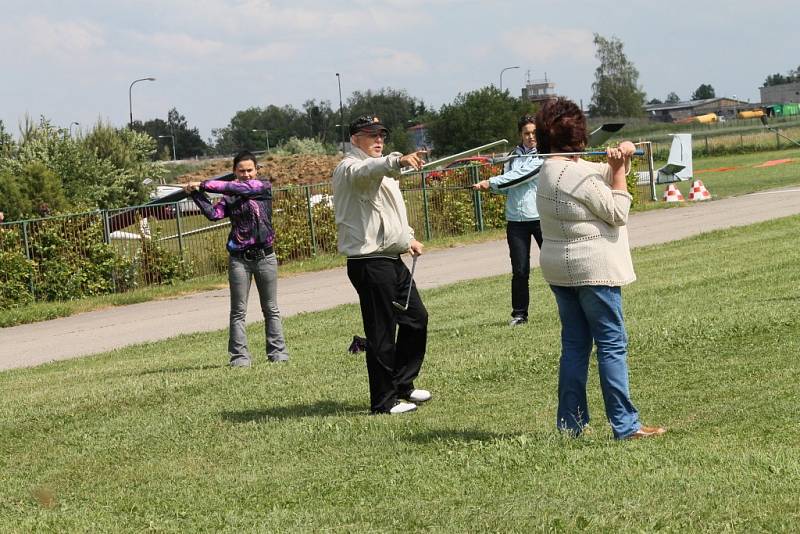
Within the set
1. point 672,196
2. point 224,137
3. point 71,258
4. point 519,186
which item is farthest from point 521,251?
point 224,137

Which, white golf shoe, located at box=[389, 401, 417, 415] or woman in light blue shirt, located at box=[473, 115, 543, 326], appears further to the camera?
woman in light blue shirt, located at box=[473, 115, 543, 326]

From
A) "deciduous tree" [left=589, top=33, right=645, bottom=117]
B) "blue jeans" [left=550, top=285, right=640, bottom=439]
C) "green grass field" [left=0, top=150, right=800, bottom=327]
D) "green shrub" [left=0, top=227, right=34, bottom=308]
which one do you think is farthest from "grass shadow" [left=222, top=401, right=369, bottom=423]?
"deciduous tree" [left=589, top=33, right=645, bottom=117]

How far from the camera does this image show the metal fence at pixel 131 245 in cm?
1938

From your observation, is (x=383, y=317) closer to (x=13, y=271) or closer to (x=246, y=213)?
(x=246, y=213)

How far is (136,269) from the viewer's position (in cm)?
2094

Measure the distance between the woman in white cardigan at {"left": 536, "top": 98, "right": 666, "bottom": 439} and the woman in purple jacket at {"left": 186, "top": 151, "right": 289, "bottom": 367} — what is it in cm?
435

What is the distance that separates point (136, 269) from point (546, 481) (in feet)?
54.0

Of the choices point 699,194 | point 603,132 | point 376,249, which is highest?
point 603,132

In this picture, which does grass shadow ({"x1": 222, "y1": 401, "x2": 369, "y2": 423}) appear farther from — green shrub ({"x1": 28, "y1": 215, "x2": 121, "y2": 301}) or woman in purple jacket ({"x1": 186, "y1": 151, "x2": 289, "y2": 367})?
green shrub ({"x1": 28, "y1": 215, "x2": 121, "y2": 301})

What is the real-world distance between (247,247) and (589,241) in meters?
4.73

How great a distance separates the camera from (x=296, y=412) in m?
7.82

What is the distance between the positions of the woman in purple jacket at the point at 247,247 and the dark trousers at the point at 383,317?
2.71 meters

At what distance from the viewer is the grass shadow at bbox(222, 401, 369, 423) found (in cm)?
766

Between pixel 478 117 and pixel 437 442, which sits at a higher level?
pixel 478 117
